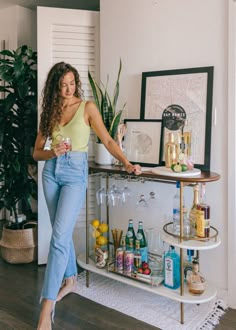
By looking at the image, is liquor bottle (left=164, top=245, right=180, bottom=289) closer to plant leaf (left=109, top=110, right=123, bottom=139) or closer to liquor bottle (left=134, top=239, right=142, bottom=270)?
liquor bottle (left=134, top=239, right=142, bottom=270)

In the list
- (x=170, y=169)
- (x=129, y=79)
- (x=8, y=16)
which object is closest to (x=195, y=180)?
(x=170, y=169)

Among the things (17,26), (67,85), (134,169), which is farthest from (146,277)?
(17,26)

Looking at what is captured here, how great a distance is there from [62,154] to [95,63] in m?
1.21

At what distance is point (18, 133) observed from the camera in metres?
2.93

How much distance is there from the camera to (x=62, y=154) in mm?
1974

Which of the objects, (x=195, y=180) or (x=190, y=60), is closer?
(x=195, y=180)

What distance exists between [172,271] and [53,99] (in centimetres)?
128

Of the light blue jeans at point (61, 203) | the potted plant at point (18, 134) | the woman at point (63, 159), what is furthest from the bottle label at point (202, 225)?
the potted plant at point (18, 134)

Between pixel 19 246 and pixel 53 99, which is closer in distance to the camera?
pixel 53 99

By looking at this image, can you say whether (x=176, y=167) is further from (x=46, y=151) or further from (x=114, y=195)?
(x=46, y=151)

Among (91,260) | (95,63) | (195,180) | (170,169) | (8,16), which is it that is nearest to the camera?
(195,180)

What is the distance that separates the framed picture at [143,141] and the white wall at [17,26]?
187 cm

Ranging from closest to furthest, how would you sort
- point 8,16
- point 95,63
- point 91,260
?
1. point 91,260
2. point 95,63
3. point 8,16

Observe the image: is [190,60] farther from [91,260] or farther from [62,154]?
[91,260]
